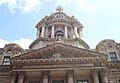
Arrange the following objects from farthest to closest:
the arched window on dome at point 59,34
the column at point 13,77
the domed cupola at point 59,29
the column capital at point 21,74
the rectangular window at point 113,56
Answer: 1. the arched window on dome at point 59,34
2. the domed cupola at point 59,29
3. the rectangular window at point 113,56
4. the column capital at point 21,74
5. the column at point 13,77

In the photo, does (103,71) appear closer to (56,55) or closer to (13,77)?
(56,55)

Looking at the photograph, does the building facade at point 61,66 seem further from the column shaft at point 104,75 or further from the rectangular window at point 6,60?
the rectangular window at point 6,60

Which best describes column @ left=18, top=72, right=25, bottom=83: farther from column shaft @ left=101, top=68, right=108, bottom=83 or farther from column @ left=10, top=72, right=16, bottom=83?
column shaft @ left=101, top=68, right=108, bottom=83

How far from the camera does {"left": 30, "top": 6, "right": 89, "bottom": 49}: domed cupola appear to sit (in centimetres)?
4305

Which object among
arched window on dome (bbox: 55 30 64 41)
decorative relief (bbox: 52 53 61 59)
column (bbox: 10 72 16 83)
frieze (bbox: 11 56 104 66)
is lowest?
column (bbox: 10 72 16 83)

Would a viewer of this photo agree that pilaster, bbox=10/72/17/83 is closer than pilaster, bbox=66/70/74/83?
No

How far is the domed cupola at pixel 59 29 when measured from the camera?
43050 mm

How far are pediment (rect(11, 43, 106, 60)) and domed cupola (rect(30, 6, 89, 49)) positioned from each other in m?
10.0

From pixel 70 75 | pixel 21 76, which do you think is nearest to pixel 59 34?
pixel 70 75

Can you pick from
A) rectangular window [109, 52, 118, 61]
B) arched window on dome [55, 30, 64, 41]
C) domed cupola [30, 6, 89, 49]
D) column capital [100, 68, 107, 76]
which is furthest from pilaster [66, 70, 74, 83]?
arched window on dome [55, 30, 64, 41]

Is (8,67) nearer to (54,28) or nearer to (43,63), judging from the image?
(43,63)

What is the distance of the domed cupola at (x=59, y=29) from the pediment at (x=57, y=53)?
10008 mm

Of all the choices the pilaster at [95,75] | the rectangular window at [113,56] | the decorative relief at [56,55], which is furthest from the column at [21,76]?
the rectangular window at [113,56]

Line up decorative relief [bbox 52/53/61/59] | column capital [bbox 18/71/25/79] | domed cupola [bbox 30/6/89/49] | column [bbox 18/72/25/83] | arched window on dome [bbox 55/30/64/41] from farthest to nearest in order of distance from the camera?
arched window on dome [bbox 55/30/64/41]
domed cupola [bbox 30/6/89/49]
decorative relief [bbox 52/53/61/59]
column capital [bbox 18/71/25/79]
column [bbox 18/72/25/83]
